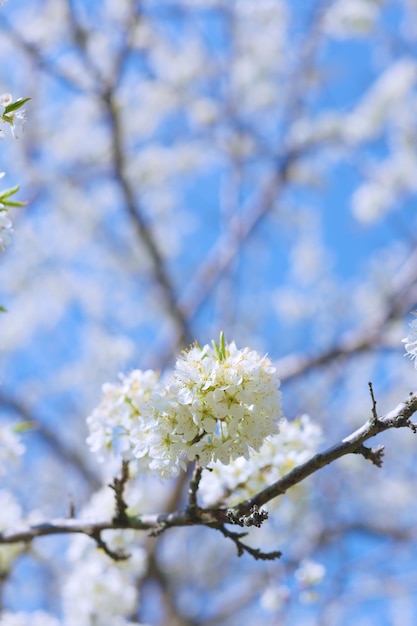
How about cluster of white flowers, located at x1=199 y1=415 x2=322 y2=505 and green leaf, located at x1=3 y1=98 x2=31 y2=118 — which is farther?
cluster of white flowers, located at x1=199 y1=415 x2=322 y2=505

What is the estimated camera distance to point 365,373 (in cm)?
949

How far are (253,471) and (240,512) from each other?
0.53 metres

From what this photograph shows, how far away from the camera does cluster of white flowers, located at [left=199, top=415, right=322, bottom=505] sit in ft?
7.06

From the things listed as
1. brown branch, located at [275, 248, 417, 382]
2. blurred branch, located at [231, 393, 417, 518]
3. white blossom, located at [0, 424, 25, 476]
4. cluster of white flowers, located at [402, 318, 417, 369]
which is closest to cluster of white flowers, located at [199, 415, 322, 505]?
blurred branch, located at [231, 393, 417, 518]

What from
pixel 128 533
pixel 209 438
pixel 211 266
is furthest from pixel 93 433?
pixel 211 266

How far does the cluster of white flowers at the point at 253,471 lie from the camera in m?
2.15

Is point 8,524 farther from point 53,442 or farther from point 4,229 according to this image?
point 53,442

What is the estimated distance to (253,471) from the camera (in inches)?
Answer: 85.4

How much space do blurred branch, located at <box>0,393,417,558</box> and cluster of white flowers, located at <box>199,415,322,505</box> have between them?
31 cm

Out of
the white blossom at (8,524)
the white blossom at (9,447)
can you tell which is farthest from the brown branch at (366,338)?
the white blossom at (9,447)

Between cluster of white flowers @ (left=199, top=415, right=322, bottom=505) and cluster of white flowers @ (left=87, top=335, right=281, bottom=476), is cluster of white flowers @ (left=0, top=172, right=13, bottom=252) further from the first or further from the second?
cluster of white flowers @ (left=199, top=415, right=322, bottom=505)

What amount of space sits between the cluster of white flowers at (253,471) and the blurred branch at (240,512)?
31 centimetres

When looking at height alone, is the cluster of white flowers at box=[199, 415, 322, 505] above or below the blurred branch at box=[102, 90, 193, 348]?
below

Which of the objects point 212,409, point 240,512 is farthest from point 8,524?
point 212,409
